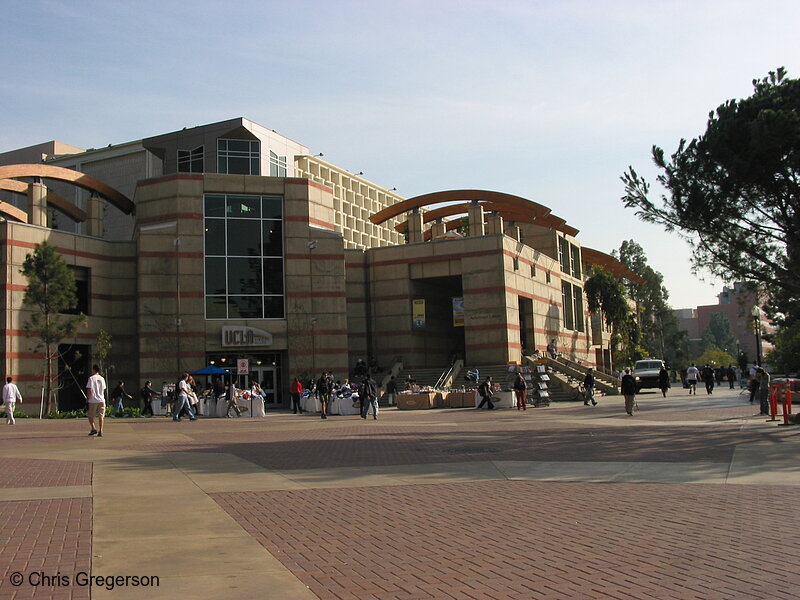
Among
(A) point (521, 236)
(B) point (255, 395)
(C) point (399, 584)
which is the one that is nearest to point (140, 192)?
(B) point (255, 395)

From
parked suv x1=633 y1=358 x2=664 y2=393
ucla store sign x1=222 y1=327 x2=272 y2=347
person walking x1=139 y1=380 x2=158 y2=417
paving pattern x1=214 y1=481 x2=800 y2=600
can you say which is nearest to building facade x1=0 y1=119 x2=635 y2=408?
ucla store sign x1=222 y1=327 x2=272 y2=347

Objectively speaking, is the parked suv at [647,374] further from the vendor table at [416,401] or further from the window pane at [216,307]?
the window pane at [216,307]

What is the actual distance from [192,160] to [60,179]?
25.5 ft

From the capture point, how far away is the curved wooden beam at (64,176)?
41.7 metres

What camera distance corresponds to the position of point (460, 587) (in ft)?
19.2

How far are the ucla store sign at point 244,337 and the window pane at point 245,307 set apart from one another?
31.0 inches

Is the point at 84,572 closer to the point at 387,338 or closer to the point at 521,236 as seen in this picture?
the point at 387,338

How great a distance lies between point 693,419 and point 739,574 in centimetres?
1889

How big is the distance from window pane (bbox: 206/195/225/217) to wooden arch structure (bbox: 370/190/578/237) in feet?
44.7

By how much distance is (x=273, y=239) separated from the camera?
4350 cm

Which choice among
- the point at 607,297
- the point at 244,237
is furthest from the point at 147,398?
the point at 607,297

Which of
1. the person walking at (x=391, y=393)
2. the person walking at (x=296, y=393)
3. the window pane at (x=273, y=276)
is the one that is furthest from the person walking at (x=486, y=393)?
the window pane at (x=273, y=276)

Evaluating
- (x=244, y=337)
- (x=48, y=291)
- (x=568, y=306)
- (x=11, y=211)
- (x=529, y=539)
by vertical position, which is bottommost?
(x=529, y=539)

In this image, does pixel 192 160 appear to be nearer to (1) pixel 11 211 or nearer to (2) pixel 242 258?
(2) pixel 242 258
